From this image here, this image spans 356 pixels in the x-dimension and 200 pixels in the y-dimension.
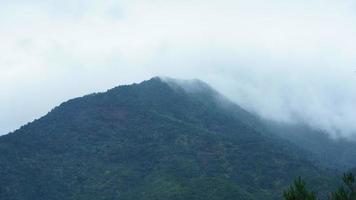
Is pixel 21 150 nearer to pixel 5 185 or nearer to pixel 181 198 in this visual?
pixel 5 185

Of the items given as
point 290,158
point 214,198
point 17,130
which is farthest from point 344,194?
point 17,130

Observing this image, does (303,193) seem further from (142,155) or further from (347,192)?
(142,155)

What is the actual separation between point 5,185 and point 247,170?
55.9m

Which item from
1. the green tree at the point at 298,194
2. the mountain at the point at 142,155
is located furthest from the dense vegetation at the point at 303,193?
the mountain at the point at 142,155

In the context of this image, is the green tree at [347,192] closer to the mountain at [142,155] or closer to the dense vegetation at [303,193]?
the dense vegetation at [303,193]

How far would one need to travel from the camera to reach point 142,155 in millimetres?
163000

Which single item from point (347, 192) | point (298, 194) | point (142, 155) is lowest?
point (347, 192)

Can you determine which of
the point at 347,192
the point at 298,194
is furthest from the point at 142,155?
the point at 298,194

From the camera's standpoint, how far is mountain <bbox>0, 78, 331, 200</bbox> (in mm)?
140375

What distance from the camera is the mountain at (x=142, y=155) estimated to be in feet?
461

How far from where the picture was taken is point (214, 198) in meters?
126

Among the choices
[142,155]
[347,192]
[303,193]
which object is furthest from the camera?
[142,155]

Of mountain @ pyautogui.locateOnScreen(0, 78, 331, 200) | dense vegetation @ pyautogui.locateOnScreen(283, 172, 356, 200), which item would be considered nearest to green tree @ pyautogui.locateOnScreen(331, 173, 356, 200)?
dense vegetation @ pyautogui.locateOnScreen(283, 172, 356, 200)

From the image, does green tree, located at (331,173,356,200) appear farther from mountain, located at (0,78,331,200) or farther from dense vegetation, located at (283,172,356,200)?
mountain, located at (0,78,331,200)
